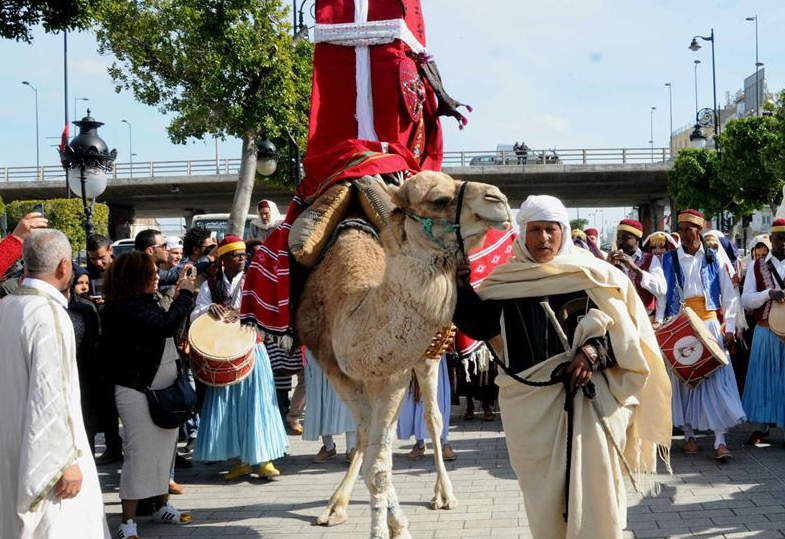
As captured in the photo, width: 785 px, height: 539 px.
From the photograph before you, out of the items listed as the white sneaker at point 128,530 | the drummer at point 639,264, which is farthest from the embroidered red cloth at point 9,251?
the drummer at point 639,264

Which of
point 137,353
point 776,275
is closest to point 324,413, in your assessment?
point 137,353

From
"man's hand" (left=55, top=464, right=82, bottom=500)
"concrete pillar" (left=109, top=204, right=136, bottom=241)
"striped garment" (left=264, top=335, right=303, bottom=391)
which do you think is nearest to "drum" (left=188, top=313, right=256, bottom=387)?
"striped garment" (left=264, top=335, right=303, bottom=391)

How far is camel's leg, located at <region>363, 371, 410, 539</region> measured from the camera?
189 inches

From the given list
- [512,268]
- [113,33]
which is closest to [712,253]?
[512,268]

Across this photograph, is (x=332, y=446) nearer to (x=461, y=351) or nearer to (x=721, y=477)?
(x=461, y=351)

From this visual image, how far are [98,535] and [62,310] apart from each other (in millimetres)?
1069

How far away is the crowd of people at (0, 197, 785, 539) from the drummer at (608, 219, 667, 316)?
1.0 inches

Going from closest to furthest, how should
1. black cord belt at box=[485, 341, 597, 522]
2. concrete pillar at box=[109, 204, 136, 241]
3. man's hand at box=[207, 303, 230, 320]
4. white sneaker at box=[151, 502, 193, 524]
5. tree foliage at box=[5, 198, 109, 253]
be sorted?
black cord belt at box=[485, 341, 597, 522], white sneaker at box=[151, 502, 193, 524], man's hand at box=[207, 303, 230, 320], tree foliage at box=[5, 198, 109, 253], concrete pillar at box=[109, 204, 136, 241]

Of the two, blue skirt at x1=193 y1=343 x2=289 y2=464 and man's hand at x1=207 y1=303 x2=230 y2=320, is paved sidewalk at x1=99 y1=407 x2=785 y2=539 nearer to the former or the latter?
blue skirt at x1=193 y1=343 x2=289 y2=464

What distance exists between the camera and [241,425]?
6984mm

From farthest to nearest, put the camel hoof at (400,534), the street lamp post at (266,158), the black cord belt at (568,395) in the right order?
the street lamp post at (266,158) → the camel hoof at (400,534) → the black cord belt at (568,395)

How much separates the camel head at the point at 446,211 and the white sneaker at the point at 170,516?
3.02 meters

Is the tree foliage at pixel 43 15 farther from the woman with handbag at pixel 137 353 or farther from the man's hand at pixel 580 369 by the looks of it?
the man's hand at pixel 580 369

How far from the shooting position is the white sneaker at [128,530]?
533cm
